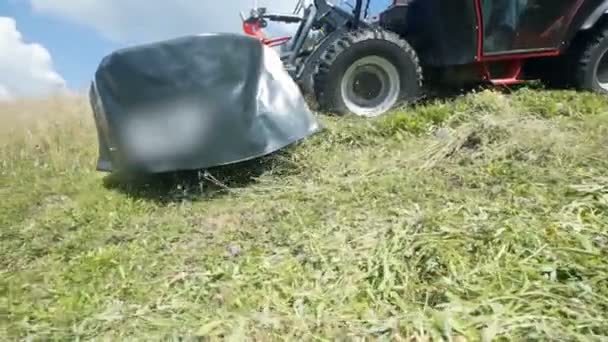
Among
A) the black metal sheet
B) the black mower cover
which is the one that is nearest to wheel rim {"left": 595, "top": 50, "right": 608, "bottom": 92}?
the black metal sheet

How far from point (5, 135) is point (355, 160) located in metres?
3.87

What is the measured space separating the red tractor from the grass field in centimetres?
66

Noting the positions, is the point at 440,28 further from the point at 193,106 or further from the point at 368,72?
the point at 193,106

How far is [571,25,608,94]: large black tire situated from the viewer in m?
4.28

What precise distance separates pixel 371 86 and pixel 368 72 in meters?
0.14

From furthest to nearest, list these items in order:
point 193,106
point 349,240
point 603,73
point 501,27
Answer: point 603,73, point 501,27, point 193,106, point 349,240

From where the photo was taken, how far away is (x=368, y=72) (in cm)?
431

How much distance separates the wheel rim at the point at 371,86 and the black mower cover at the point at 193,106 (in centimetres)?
107

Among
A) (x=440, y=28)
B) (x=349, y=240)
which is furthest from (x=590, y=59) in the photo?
(x=349, y=240)

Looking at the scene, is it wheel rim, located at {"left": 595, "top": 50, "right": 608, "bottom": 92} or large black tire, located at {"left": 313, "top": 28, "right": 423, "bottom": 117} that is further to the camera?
wheel rim, located at {"left": 595, "top": 50, "right": 608, "bottom": 92}

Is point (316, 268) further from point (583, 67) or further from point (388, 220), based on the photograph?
point (583, 67)

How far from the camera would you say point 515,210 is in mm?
2061

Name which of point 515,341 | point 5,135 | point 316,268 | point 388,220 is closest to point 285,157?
point 388,220

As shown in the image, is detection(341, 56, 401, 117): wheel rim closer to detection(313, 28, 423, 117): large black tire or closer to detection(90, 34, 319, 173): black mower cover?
detection(313, 28, 423, 117): large black tire
